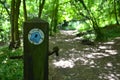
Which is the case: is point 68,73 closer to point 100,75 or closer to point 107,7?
point 100,75

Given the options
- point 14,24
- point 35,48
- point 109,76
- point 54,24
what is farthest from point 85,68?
point 54,24

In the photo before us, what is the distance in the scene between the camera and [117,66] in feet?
31.0

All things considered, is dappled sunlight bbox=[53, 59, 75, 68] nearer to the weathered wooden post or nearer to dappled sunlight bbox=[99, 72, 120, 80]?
dappled sunlight bbox=[99, 72, 120, 80]

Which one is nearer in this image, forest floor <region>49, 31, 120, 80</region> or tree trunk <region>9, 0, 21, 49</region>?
forest floor <region>49, 31, 120, 80</region>

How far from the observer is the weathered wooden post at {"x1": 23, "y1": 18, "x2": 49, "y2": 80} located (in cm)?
312

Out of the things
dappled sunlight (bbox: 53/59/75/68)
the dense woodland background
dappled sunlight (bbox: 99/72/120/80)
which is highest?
the dense woodland background

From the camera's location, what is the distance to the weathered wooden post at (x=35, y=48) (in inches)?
123

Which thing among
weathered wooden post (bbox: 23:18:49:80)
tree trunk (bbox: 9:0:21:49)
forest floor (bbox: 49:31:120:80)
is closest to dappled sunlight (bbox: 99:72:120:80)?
forest floor (bbox: 49:31:120:80)

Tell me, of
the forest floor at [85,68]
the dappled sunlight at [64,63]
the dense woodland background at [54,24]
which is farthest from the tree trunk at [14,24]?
the dappled sunlight at [64,63]

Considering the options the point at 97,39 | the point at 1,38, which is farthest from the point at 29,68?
the point at 1,38

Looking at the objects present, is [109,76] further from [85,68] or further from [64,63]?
[64,63]

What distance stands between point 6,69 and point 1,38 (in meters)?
12.8

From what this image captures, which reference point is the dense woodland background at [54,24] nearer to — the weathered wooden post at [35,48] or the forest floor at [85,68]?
the forest floor at [85,68]

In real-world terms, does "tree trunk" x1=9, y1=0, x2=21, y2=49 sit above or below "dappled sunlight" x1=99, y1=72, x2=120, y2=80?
above
